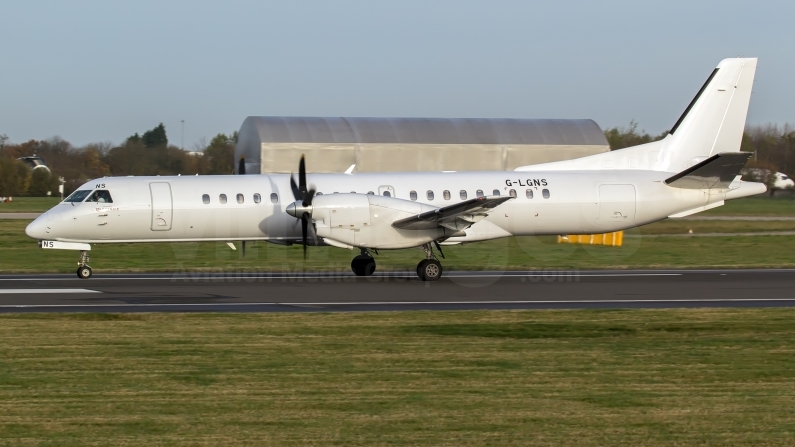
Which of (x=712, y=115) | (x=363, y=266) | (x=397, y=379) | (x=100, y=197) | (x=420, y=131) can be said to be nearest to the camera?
(x=397, y=379)

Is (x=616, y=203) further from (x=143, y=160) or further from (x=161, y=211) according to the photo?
(x=143, y=160)

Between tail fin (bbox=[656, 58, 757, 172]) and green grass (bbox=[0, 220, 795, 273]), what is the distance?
3.51 metres

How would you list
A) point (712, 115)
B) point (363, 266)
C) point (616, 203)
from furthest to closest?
point (712, 115) → point (616, 203) → point (363, 266)

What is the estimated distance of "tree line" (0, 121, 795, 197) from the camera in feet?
185

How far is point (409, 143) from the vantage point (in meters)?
43.5

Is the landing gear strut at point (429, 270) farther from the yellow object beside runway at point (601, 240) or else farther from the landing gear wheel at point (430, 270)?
the yellow object beside runway at point (601, 240)

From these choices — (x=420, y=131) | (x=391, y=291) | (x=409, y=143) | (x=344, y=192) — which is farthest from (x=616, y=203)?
(x=420, y=131)

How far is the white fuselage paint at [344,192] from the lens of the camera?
835 inches

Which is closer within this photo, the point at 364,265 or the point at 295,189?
the point at 295,189

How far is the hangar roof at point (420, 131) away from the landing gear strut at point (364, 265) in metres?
20.7

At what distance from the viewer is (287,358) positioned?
1093cm

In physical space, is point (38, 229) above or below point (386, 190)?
below

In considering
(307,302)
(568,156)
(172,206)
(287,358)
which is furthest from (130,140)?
(287,358)

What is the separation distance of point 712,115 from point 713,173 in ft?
8.83
